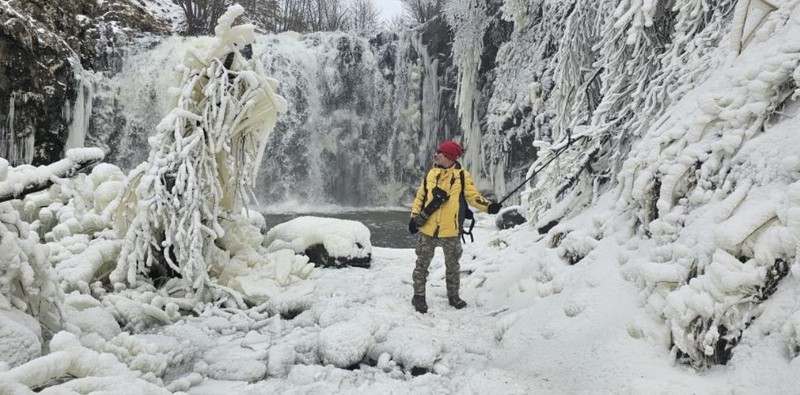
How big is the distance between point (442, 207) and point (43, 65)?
12.9 m

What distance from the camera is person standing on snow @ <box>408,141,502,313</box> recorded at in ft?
13.3

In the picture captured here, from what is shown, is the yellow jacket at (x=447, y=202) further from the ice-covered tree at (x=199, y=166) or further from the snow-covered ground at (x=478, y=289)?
the ice-covered tree at (x=199, y=166)

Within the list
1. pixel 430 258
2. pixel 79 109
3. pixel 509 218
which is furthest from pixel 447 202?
pixel 79 109

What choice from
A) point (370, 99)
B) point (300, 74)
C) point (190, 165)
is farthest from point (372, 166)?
point (190, 165)

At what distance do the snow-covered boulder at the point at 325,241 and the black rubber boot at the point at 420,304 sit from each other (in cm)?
170

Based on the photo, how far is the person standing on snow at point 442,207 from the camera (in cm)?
404

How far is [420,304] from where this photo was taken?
4082 mm

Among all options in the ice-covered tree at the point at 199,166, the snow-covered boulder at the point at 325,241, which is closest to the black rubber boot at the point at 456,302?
the snow-covered boulder at the point at 325,241

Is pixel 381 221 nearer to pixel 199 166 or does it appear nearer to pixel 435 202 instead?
pixel 199 166

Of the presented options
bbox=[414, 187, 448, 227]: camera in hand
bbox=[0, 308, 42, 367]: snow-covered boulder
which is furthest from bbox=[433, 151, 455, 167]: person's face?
bbox=[0, 308, 42, 367]: snow-covered boulder

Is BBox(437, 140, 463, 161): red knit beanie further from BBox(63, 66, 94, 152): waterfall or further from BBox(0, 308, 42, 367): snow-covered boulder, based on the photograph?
BBox(63, 66, 94, 152): waterfall

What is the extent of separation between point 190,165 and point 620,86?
4.10m

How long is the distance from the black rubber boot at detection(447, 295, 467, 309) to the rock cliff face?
12814 millimetres

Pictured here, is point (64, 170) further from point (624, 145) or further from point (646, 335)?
point (624, 145)
